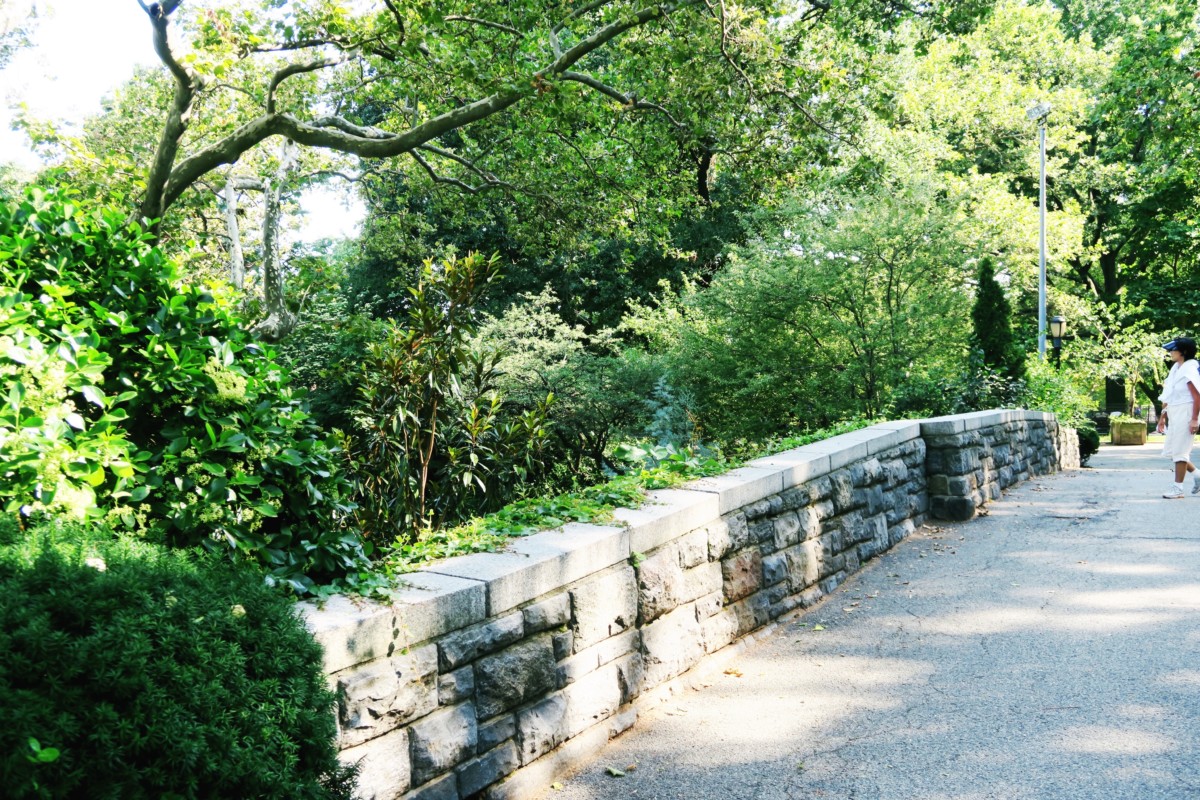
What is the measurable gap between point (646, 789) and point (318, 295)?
34.8ft

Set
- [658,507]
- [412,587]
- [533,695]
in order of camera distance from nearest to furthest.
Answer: [412,587], [533,695], [658,507]

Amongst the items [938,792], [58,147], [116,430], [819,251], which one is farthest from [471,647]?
[819,251]

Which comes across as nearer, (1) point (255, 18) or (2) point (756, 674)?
(2) point (756, 674)

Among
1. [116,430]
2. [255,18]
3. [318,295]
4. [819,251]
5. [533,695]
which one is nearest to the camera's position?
[116,430]

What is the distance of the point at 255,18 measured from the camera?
29.9 ft

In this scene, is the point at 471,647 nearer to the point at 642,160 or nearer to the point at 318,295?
the point at 642,160

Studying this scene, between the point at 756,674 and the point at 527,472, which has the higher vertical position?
the point at 527,472

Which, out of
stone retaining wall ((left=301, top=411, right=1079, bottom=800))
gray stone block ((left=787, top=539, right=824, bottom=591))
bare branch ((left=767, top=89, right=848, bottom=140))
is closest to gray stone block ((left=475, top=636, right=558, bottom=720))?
stone retaining wall ((left=301, top=411, right=1079, bottom=800))

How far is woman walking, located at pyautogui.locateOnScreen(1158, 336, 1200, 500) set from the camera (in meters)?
8.93

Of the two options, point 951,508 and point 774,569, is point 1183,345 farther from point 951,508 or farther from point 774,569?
point 774,569

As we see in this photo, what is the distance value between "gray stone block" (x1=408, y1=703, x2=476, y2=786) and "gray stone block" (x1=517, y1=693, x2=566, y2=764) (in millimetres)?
278

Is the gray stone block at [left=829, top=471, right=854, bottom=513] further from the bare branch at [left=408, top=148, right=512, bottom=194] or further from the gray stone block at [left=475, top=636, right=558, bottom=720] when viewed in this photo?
the bare branch at [left=408, top=148, right=512, bottom=194]

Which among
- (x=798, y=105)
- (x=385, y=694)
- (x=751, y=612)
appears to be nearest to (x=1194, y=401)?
(x=798, y=105)

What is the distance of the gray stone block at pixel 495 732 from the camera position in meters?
2.98
